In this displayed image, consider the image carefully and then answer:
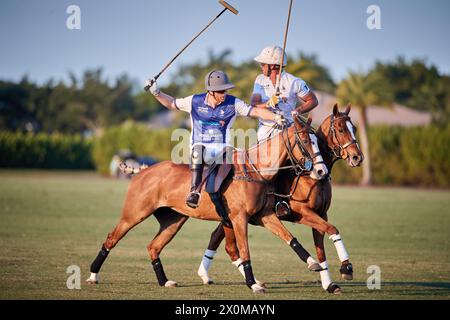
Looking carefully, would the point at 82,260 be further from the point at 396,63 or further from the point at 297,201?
the point at 396,63

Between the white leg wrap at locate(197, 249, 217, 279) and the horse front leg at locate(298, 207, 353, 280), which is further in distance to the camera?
the white leg wrap at locate(197, 249, 217, 279)

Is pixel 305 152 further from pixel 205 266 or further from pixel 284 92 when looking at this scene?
pixel 205 266

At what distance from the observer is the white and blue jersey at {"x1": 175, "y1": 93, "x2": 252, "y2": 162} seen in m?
11.7

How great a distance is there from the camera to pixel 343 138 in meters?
12.0

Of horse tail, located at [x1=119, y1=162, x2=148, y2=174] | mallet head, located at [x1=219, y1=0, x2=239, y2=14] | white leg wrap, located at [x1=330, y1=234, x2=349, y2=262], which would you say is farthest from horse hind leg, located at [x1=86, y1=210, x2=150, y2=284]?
mallet head, located at [x1=219, y1=0, x2=239, y2=14]

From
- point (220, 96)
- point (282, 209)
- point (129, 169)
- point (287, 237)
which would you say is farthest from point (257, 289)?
point (129, 169)

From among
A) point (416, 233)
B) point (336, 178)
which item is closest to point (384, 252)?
point (416, 233)

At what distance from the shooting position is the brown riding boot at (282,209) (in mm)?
12000

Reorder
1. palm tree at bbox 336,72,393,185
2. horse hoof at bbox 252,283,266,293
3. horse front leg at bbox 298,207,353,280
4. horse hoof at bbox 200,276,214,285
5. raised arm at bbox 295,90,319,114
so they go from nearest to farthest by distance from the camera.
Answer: horse front leg at bbox 298,207,353,280 < horse hoof at bbox 252,283,266,293 < raised arm at bbox 295,90,319,114 < horse hoof at bbox 200,276,214,285 < palm tree at bbox 336,72,393,185

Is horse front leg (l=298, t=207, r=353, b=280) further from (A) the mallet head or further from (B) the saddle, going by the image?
(A) the mallet head

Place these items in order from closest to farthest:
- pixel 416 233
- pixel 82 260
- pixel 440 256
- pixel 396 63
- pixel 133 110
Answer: pixel 82 260
pixel 440 256
pixel 416 233
pixel 396 63
pixel 133 110

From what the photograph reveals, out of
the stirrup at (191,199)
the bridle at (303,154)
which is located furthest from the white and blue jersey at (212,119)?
the bridle at (303,154)
